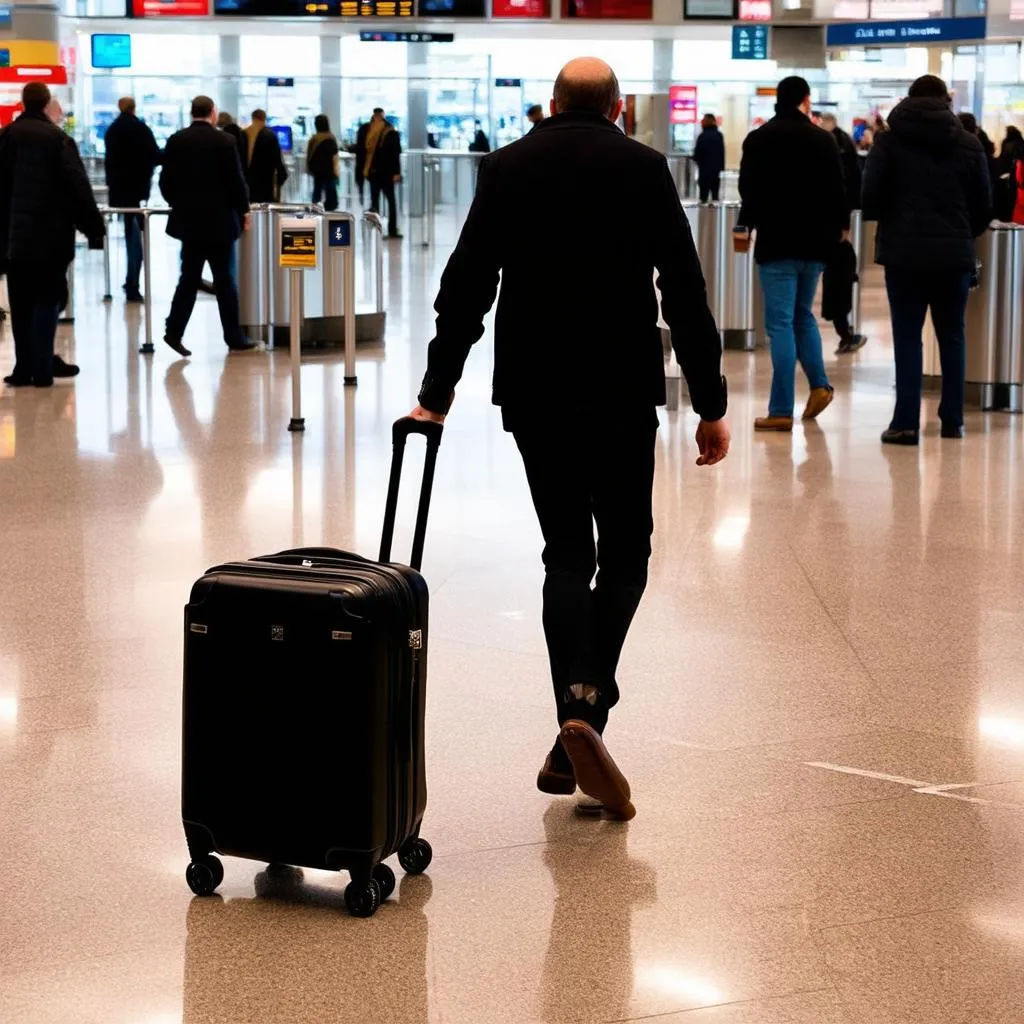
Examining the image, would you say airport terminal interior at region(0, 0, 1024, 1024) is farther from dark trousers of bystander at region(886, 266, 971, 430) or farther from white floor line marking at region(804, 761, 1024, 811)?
dark trousers of bystander at region(886, 266, 971, 430)

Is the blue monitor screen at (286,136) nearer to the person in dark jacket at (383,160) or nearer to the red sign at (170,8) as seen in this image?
the red sign at (170,8)

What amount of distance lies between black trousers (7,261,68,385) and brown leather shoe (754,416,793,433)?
406 cm

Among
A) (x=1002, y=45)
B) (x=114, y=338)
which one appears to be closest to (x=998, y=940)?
(x=114, y=338)

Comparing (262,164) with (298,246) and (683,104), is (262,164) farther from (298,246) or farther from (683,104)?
(683,104)

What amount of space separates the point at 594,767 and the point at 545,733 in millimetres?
742

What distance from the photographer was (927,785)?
13.0 ft

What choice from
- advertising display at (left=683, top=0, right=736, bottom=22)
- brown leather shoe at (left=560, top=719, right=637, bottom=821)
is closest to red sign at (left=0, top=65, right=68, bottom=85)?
advertising display at (left=683, top=0, right=736, bottom=22)

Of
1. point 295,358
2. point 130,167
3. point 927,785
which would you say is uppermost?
point 130,167

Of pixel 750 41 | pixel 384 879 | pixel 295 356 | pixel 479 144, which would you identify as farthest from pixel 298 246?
pixel 750 41

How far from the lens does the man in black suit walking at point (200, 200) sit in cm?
1141

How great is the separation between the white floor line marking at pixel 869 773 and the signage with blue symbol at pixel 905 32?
21.3 meters

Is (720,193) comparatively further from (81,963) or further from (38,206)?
(81,963)

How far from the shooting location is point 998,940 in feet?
10.3

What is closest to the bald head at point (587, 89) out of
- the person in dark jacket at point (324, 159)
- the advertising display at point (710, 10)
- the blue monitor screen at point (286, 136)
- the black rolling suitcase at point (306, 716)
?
the black rolling suitcase at point (306, 716)
